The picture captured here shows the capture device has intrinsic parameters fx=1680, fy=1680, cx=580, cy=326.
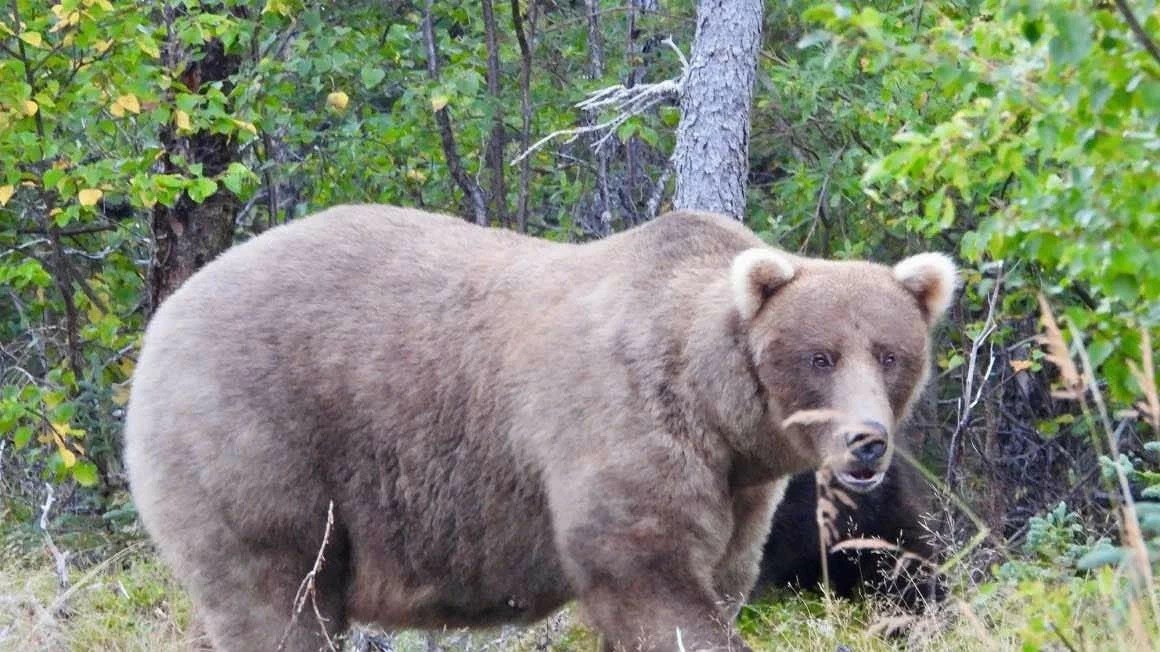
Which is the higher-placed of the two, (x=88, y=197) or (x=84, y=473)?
(x=88, y=197)

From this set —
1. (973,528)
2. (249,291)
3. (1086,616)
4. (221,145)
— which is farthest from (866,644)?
(221,145)

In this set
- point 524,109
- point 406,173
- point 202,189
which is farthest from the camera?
point 406,173

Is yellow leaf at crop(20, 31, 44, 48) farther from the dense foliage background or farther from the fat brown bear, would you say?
the fat brown bear

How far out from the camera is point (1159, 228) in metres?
4.29

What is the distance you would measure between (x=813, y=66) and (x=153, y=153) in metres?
3.72

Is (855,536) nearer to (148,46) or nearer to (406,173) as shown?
(406,173)

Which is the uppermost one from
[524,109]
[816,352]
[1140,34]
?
[1140,34]

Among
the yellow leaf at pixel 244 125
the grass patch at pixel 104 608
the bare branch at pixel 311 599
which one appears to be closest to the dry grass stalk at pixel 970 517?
the bare branch at pixel 311 599

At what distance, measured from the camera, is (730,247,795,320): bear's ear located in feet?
18.4

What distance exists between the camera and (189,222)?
9.47 m

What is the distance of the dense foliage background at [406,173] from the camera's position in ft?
28.8

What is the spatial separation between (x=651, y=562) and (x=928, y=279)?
142 cm

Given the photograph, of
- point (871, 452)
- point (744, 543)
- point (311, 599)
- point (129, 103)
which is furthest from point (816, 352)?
point (129, 103)

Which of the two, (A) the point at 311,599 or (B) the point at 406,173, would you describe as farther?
(B) the point at 406,173
